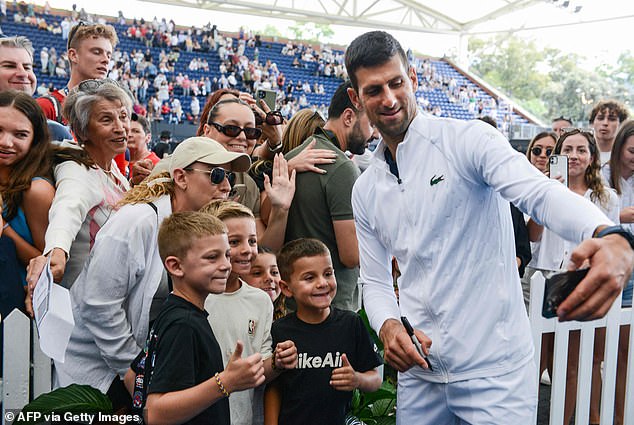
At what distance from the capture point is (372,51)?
1954mm

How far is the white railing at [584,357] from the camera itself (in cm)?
344

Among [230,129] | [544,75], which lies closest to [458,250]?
[230,129]

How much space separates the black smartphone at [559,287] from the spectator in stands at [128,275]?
1.48m

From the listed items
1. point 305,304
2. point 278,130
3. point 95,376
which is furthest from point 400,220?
point 278,130

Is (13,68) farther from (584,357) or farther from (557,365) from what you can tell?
(584,357)

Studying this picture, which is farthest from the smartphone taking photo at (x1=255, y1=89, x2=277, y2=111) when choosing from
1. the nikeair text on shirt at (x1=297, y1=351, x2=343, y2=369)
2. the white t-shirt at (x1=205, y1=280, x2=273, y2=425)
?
the nikeair text on shirt at (x1=297, y1=351, x2=343, y2=369)

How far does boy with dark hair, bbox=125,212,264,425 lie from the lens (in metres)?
1.86

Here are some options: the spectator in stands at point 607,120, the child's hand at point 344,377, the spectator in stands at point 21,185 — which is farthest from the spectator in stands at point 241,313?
the spectator in stands at point 607,120

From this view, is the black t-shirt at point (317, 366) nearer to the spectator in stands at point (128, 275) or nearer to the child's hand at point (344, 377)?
the child's hand at point (344, 377)

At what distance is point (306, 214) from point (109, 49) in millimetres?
2046

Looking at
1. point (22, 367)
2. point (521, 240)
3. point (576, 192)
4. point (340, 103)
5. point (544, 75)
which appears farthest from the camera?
point (544, 75)

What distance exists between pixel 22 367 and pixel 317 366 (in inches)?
53.2

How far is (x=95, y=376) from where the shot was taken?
92.8 inches

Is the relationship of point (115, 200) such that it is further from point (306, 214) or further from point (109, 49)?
point (109, 49)
